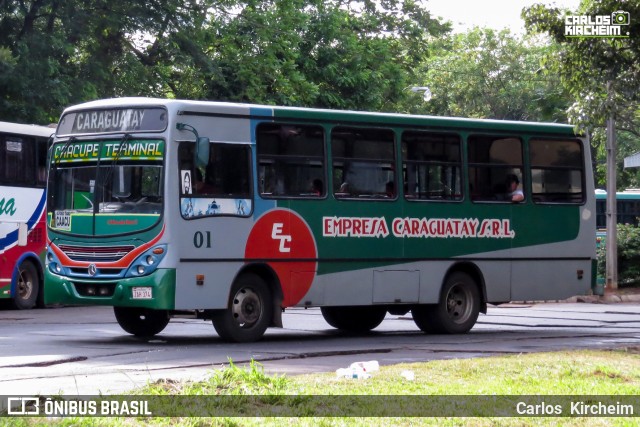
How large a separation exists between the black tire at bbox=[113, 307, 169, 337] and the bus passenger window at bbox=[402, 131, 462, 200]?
156 inches

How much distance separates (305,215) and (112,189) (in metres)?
2.69

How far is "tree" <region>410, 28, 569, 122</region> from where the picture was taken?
212ft

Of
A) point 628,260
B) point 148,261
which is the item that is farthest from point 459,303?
point 628,260

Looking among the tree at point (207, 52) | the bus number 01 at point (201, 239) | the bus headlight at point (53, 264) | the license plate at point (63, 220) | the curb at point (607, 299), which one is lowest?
the curb at point (607, 299)

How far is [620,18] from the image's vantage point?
17.2 meters

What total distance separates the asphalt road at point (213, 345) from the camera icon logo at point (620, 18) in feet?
14.3

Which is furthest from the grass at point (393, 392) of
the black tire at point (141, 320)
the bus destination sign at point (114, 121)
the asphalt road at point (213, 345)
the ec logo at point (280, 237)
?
the black tire at point (141, 320)

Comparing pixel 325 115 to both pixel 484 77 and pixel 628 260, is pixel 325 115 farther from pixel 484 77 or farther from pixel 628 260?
pixel 484 77

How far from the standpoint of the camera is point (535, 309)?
27.5 meters

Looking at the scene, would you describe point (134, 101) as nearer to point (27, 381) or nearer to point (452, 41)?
point (27, 381)

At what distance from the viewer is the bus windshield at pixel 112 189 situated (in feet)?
51.7

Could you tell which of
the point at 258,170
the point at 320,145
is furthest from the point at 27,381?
the point at 320,145

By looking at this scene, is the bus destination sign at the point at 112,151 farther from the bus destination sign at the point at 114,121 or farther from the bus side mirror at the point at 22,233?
the bus side mirror at the point at 22,233

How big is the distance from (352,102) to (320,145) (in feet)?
73.5
